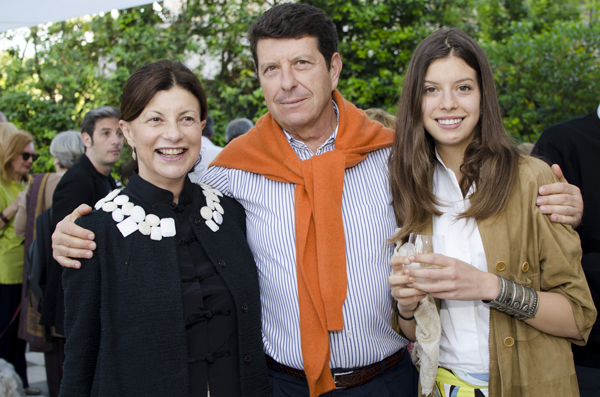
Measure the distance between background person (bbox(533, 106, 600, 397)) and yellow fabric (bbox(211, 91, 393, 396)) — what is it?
82 cm

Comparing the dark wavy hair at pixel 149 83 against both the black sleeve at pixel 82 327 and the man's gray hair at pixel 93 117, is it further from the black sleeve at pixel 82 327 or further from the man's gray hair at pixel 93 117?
the man's gray hair at pixel 93 117

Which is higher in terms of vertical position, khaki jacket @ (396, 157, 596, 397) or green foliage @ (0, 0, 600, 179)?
green foliage @ (0, 0, 600, 179)

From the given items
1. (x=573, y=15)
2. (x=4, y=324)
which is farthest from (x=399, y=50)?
(x=4, y=324)

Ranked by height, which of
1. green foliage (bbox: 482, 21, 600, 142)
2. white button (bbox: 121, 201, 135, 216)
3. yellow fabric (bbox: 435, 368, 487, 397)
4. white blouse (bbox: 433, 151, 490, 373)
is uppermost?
green foliage (bbox: 482, 21, 600, 142)

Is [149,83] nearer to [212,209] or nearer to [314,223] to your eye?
[212,209]

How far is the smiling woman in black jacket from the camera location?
194 centimetres

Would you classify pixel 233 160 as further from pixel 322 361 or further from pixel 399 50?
pixel 399 50

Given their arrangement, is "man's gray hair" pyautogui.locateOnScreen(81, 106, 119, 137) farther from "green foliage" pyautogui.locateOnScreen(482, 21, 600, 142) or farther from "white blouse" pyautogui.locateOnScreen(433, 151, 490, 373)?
"green foliage" pyautogui.locateOnScreen(482, 21, 600, 142)

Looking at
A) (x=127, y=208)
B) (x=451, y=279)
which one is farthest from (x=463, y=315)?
(x=127, y=208)

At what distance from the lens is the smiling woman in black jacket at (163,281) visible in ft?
6.36

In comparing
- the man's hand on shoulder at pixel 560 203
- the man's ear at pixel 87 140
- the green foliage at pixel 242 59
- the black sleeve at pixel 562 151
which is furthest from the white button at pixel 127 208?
the green foliage at pixel 242 59

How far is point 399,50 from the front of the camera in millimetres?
7992

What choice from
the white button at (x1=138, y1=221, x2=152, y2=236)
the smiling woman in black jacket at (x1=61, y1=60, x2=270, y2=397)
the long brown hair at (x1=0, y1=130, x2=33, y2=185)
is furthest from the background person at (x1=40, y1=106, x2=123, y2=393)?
the white button at (x1=138, y1=221, x2=152, y2=236)

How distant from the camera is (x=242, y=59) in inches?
323
